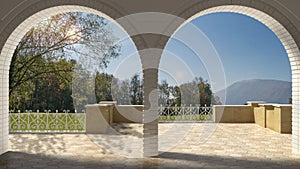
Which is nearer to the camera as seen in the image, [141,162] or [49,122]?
[141,162]

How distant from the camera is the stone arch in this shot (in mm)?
5781

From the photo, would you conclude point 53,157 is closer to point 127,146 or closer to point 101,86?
point 127,146

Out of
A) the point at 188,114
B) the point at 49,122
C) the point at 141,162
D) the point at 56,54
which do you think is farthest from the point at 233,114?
the point at 56,54

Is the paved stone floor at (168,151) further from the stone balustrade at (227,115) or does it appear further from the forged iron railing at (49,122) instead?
the forged iron railing at (49,122)

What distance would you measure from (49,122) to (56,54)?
5.36 meters

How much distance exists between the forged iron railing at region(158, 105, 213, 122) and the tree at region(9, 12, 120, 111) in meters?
4.51

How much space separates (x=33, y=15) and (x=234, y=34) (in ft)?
45.0

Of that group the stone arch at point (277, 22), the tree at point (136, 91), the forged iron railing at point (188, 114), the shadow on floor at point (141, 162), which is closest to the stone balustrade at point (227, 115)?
the forged iron railing at point (188, 114)

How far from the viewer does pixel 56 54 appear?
13867 mm

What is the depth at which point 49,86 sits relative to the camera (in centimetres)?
1475

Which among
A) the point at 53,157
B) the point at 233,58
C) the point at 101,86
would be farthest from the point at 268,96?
the point at 53,157

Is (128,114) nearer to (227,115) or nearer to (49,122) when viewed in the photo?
(49,122)

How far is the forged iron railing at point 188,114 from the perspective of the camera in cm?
1180

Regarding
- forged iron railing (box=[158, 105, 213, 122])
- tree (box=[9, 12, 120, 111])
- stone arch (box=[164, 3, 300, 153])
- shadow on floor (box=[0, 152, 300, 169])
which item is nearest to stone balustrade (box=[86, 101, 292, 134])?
forged iron railing (box=[158, 105, 213, 122])
